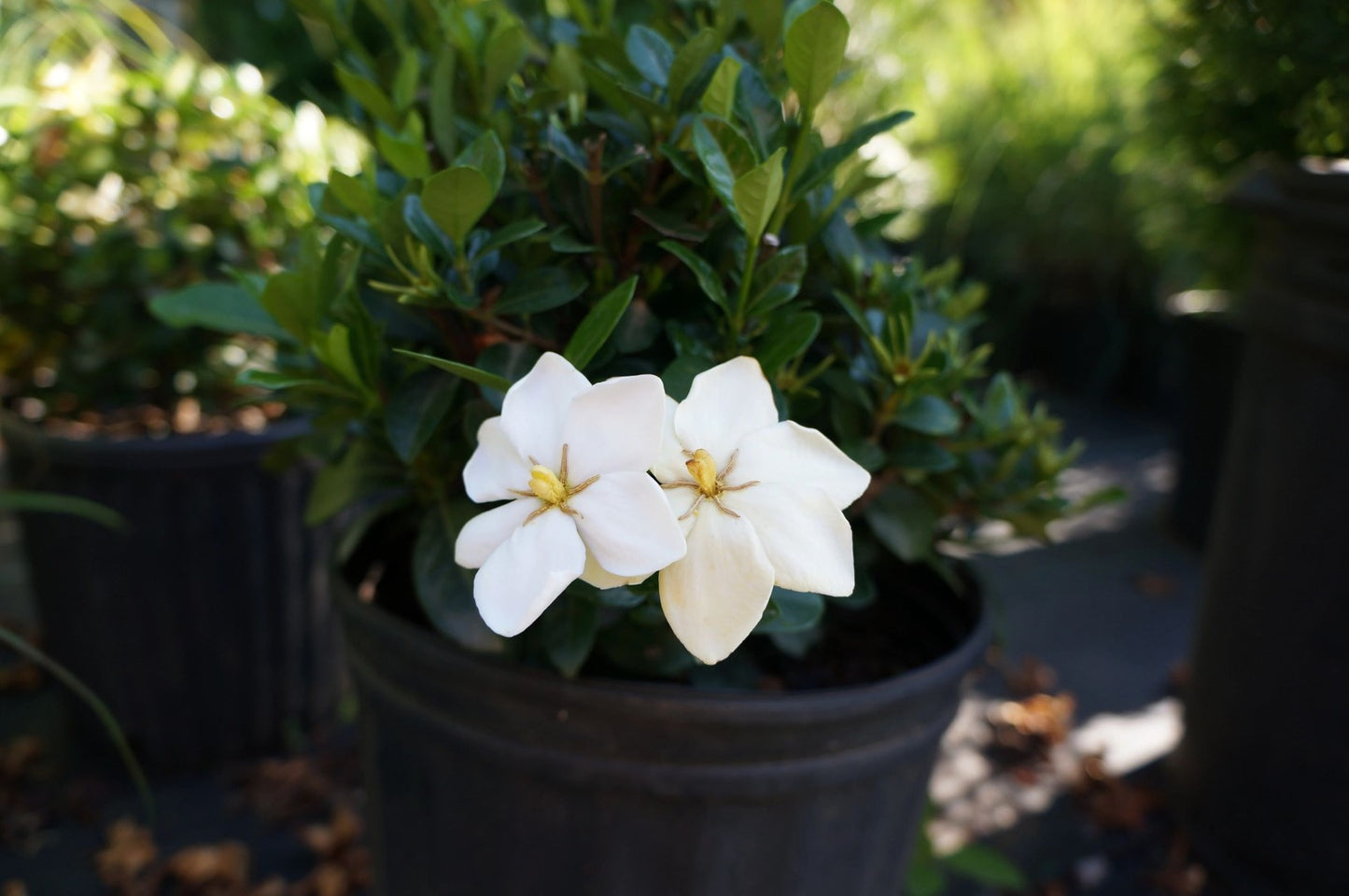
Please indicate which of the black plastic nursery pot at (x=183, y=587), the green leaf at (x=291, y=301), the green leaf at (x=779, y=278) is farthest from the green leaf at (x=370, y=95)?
the black plastic nursery pot at (x=183, y=587)

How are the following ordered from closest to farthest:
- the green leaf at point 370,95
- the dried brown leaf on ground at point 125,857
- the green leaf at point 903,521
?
the green leaf at point 370,95 → the green leaf at point 903,521 → the dried brown leaf on ground at point 125,857

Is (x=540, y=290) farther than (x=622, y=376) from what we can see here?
Yes

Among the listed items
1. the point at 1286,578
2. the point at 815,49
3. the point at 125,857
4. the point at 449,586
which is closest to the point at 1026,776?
the point at 1286,578

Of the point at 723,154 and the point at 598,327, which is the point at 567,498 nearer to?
the point at 598,327

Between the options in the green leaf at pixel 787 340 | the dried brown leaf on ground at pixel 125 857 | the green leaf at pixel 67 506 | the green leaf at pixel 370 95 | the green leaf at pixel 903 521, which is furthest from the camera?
the dried brown leaf on ground at pixel 125 857

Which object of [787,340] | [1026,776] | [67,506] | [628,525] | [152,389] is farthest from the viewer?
[1026,776]

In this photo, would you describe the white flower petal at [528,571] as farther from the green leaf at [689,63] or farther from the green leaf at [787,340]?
the green leaf at [689,63]
